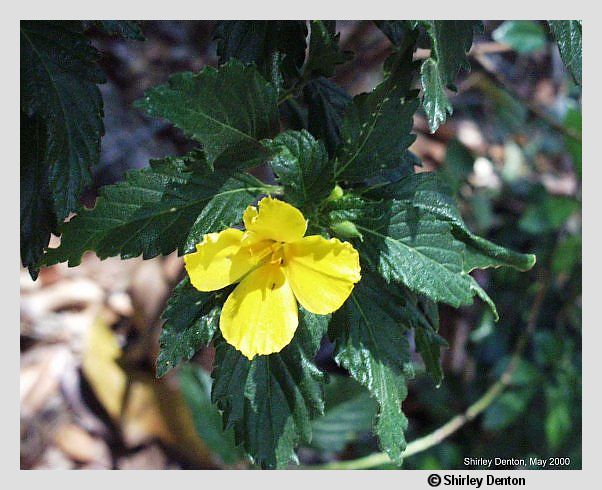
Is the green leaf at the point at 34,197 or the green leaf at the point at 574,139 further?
the green leaf at the point at 574,139

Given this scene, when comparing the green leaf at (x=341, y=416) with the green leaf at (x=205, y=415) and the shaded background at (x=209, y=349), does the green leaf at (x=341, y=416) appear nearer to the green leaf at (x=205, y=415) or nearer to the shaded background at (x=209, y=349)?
the shaded background at (x=209, y=349)

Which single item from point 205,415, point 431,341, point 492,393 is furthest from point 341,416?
point 431,341

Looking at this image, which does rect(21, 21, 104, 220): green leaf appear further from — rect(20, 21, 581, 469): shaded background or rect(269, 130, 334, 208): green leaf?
rect(20, 21, 581, 469): shaded background

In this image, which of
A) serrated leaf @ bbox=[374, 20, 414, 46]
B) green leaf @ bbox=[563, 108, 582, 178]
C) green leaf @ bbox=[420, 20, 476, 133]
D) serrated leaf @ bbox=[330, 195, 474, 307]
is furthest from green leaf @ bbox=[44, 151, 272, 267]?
green leaf @ bbox=[563, 108, 582, 178]

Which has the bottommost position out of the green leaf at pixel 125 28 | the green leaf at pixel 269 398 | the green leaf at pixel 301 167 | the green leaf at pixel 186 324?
the green leaf at pixel 269 398

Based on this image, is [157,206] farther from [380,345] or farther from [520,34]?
[520,34]

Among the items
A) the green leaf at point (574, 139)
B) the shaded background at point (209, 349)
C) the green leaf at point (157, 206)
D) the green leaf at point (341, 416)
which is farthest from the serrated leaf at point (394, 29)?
the green leaf at point (574, 139)

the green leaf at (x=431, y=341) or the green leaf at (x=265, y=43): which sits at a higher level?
the green leaf at (x=265, y=43)

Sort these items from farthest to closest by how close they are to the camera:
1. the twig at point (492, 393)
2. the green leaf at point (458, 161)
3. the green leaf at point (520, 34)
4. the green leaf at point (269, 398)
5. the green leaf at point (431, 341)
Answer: the green leaf at point (458, 161)
the green leaf at point (520, 34)
the twig at point (492, 393)
the green leaf at point (431, 341)
the green leaf at point (269, 398)
